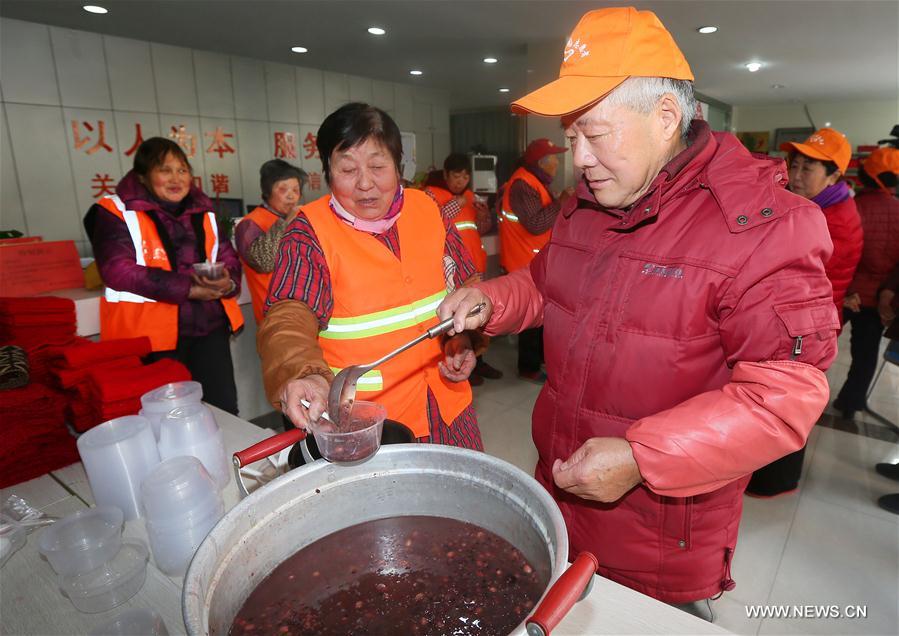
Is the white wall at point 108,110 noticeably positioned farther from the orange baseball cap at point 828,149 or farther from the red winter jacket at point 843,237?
the red winter jacket at point 843,237

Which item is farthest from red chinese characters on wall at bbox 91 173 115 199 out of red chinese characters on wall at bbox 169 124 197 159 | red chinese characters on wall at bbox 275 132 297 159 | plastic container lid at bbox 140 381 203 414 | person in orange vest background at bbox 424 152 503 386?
plastic container lid at bbox 140 381 203 414

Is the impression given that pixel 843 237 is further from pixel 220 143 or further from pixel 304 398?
pixel 220 143

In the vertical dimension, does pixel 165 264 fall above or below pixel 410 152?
below

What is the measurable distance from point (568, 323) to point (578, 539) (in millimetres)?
486

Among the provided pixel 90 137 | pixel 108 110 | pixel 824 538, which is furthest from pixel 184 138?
pixel 824 538

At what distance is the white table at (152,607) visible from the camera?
74cm

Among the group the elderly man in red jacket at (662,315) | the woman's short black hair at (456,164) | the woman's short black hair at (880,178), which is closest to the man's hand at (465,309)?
the elderly man in red jacket at (662,315)

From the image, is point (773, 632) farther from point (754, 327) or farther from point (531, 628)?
point (531, 628)

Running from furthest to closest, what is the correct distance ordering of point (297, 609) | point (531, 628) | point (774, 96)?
point (774, 96)
point (297, 609)
point (531, 628)

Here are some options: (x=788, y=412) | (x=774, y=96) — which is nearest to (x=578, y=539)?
(x=788, y=412)

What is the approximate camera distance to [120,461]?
1052mm

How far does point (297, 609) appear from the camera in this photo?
0.72m

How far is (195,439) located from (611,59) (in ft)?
3.67

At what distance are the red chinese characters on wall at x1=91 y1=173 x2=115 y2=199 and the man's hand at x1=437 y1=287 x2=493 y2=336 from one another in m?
5.21
